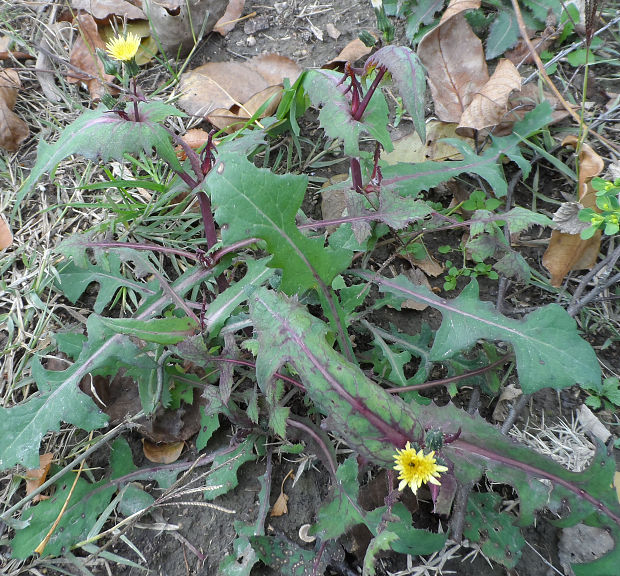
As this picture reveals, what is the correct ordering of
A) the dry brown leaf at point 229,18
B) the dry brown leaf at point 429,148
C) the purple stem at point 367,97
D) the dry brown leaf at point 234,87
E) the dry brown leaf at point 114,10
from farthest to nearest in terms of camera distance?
the dry brown leaf at point 229,18, the dry brown leaf at point 114,10, the dry brown leaf at point 234,87, the dry brown leaf at point 429,148, the purple stem at point 367,97

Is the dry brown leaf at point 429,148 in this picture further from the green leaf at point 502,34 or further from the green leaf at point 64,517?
the green leaf at point 64,517

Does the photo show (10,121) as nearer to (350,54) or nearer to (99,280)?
(99,280)

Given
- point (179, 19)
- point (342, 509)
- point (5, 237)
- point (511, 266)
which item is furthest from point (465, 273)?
point (5, 237)

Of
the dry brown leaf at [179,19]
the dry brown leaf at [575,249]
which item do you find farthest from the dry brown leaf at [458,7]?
the dry brown leaf at [179,19]

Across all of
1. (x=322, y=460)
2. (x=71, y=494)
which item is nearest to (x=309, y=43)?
(x=322, y=460)

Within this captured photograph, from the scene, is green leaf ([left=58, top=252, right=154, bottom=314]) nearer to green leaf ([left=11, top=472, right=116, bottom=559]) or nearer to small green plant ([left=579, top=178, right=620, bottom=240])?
green leaf ([left=11, top=472, right=116, bottom=559])

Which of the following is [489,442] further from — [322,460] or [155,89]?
[155,89]
